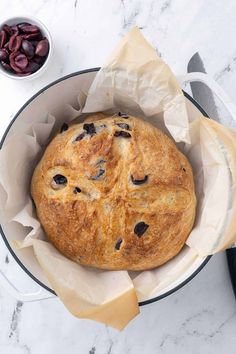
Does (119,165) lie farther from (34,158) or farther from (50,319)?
(50,319)

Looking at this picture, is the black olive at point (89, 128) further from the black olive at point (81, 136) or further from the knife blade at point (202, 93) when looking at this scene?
the knife blade at point (202, 93)

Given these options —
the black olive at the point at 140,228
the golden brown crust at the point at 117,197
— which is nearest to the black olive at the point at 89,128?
the golden brown crust at the point at 117,197

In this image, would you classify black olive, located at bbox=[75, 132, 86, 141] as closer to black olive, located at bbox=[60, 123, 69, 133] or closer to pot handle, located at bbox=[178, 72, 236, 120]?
black olive, located at bbox=[60, 123, 69, 133]

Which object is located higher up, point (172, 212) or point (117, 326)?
point (172, 212)

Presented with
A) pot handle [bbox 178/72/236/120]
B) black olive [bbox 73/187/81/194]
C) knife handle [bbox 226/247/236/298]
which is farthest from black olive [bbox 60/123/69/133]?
knife handle [bbox 226/247/236/298]

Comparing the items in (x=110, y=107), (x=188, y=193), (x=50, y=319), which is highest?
(x=110, y=107)

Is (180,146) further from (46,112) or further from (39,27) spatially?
(39,27)

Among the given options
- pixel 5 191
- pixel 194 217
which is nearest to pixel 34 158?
pixel 5 191
